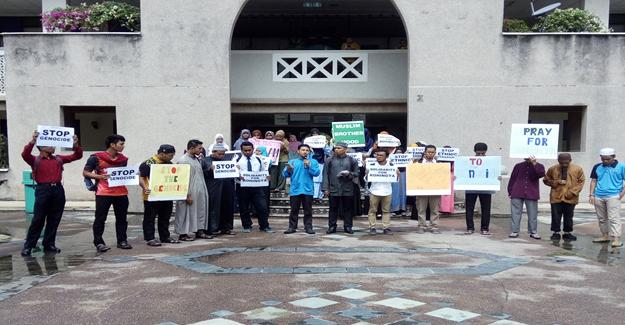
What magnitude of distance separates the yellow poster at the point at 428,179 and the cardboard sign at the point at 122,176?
197 inches

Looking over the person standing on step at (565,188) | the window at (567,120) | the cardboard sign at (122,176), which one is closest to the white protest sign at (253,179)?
the cardboard sign at (122,176)

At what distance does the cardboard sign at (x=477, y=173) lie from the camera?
35.0 feet

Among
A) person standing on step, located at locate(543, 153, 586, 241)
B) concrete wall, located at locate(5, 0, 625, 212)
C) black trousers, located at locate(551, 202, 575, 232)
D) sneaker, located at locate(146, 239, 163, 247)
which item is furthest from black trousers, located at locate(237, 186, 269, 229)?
black trousers, located at locate(551, 202, 575, 232)

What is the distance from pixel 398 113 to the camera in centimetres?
1730

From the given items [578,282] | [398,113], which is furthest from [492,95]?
[578,282]

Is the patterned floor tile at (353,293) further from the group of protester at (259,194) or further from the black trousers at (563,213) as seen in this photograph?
the black trousers at (563,213)

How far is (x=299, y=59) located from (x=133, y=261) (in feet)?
33.5

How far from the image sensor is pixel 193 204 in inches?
387

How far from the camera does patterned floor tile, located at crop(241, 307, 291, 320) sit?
17.8 ft

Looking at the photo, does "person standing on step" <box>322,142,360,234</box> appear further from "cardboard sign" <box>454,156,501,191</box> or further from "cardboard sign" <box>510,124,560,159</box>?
"cardboard sign" <box>510,124,560,159</box>

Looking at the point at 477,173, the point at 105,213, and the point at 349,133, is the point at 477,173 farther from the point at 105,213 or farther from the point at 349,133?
the point at 105,213

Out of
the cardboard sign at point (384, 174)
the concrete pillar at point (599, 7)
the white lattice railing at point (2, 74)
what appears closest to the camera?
the cardboard sign at point (384, 174)

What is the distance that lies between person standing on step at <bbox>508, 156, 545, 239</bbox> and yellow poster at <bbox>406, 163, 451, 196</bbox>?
1212 millimetres

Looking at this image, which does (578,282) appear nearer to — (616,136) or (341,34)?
(616,136)
